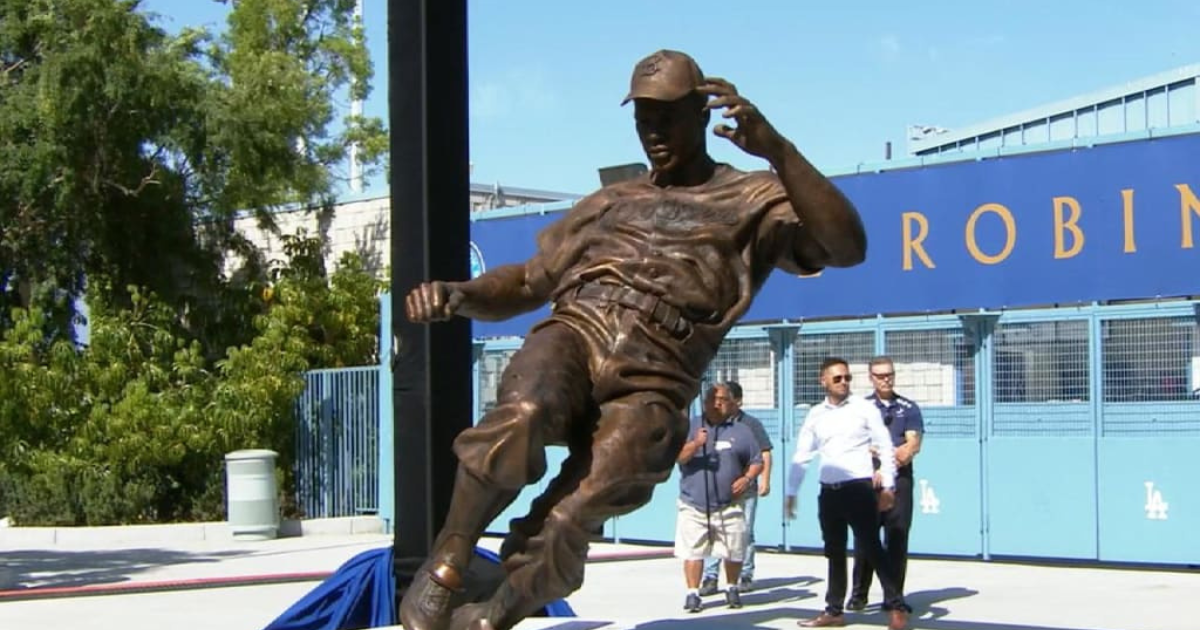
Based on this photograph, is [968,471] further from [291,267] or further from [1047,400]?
[291,267]

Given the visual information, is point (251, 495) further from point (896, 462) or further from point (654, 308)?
point (654, 308)

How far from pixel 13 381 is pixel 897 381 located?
1024 centimetres

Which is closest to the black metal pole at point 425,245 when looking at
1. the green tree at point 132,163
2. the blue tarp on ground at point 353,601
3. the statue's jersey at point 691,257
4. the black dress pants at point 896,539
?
the blue tarp on ground at point 353,601

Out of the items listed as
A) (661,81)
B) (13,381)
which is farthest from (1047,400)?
(13,381)

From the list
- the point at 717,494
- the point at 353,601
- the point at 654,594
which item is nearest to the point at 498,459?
the point at 353,601

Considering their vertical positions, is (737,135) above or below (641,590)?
above

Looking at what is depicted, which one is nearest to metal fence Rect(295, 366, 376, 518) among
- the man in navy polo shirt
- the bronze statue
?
the man in navy polo shirt

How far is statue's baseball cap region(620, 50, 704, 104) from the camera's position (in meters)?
5.70

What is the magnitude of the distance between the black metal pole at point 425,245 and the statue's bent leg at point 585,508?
1.40m

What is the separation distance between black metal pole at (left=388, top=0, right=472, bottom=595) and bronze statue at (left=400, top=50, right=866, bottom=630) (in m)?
0.94

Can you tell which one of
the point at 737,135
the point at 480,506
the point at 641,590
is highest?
the point at 737,135

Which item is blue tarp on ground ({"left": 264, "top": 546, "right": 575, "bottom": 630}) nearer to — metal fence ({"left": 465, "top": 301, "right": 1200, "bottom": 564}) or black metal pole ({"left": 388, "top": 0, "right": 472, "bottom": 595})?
black metal pole ({"left": 388, "top": 0, "right": 472, "bottom": 595})

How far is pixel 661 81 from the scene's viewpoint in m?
5.70

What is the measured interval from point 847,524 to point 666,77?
546 centimetres
